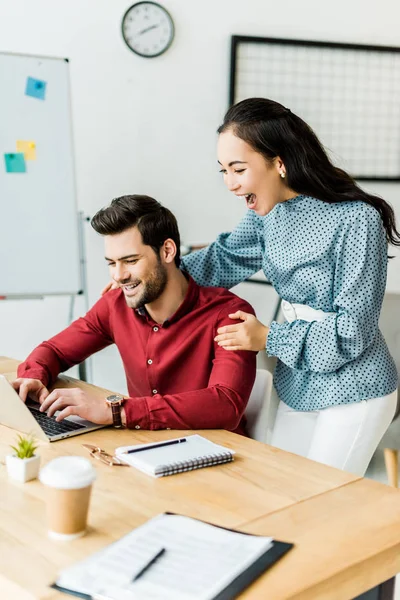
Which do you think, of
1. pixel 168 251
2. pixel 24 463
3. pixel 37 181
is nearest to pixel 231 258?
pixel 168 251

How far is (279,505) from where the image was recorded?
1216 millimetres

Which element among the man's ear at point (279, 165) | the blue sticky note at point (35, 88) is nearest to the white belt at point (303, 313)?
the man's ear at point (279, 165)

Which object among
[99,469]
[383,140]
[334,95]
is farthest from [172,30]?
[99,469]

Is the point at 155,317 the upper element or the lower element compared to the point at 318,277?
lower

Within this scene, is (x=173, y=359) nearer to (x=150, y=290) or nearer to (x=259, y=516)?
(x=150, y=290)

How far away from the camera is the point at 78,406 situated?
1.59 metres

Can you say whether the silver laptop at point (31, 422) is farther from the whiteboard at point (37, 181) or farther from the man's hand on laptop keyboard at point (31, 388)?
the whiteboard at point (37, 181)

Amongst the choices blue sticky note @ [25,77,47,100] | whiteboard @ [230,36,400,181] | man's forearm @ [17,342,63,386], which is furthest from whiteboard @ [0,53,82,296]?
man's forearm @ [17,342,63,386]

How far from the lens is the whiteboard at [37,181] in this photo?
3.04 meters

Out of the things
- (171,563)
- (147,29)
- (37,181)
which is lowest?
(171,563)

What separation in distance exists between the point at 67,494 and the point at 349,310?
3.11 feet

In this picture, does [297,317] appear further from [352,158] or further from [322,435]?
[352,158]

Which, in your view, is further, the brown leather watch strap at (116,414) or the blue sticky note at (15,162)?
the blue sticky note at (15,162)

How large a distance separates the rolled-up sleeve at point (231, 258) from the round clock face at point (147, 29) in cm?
172
